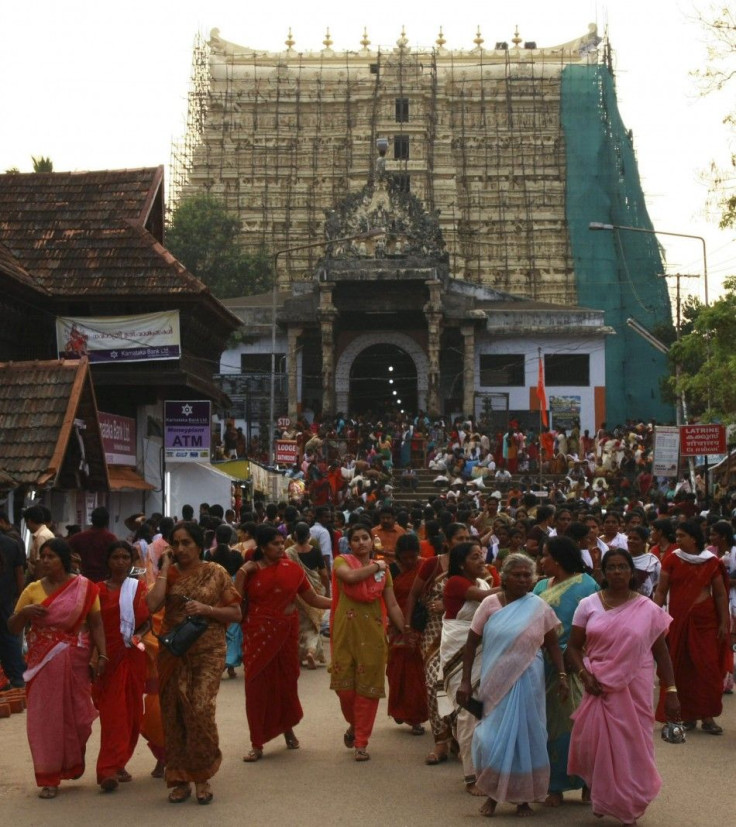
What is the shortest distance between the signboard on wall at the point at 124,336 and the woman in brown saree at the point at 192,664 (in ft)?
48.8

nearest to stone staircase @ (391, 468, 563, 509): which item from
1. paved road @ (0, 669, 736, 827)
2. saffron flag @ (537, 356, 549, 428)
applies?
saffron flag @ (537, 356, 549, 428)

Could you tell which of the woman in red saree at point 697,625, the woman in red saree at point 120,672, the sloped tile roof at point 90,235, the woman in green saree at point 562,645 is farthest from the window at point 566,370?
the woman in red saree at point 120,672

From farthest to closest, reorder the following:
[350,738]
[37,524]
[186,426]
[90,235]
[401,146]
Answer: [401,146] → [186,426] → [90,235] → [37,524] → [350,738]

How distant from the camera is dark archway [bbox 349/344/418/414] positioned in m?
45.1

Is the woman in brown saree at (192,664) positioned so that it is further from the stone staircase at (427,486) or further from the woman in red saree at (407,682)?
the stone staircase at (427,486)

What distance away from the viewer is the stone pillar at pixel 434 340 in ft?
133

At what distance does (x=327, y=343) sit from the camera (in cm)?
4075

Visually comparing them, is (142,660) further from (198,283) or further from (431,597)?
(198,283)

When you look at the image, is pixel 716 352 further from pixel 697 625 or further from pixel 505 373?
pixel 505 373

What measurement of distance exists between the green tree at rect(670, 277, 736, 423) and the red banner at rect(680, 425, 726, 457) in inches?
22.7

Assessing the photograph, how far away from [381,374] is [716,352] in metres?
23.4

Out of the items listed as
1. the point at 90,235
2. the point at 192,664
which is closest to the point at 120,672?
the point at 192,664

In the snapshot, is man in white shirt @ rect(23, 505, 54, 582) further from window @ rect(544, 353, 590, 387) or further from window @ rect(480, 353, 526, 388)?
window @ rect(544, 353, 590, 387)

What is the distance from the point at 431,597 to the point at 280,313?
110 ft
